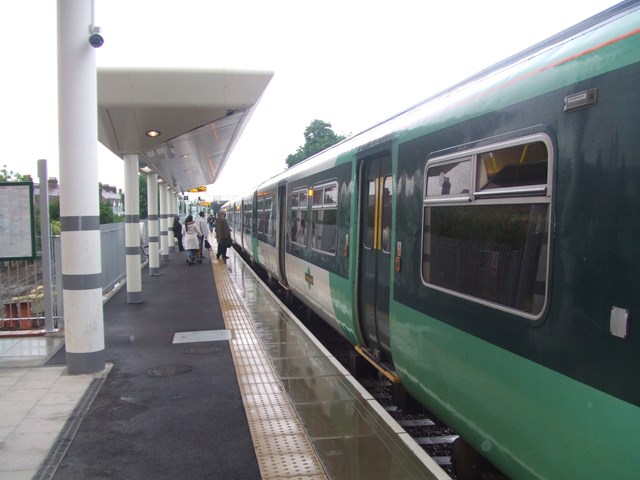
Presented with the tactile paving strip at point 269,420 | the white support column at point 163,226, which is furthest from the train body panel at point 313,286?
the white support column at point 163,226

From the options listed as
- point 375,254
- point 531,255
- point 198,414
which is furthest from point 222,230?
point 531,255

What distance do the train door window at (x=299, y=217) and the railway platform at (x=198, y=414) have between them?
67.3 inches

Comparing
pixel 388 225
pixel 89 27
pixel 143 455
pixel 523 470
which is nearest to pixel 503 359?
pixel 523 470

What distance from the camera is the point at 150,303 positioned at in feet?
36.1

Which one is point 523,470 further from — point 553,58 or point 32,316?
point 32,316

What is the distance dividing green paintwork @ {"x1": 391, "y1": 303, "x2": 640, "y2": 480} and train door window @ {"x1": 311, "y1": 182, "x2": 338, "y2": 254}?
2.87 m

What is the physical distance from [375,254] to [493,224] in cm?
235

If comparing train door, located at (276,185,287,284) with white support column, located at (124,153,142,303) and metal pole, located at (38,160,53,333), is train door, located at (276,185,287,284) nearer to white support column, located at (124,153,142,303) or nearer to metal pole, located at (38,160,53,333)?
white support column, located at (124,153,142,303)

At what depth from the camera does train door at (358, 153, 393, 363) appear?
5195 millimetres

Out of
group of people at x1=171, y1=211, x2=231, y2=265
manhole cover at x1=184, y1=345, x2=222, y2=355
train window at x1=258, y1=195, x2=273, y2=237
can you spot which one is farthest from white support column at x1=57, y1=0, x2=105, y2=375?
group of people at x1=171, y1=211, x2=231, y2=265

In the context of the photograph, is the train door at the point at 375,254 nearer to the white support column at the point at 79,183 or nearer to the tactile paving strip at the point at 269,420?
the tactile paving strip at the point at 269,420

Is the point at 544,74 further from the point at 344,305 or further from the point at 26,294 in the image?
the point at 26,294

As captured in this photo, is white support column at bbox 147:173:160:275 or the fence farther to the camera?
white support column at bbox 147:173:160:275

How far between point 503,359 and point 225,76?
670cm
